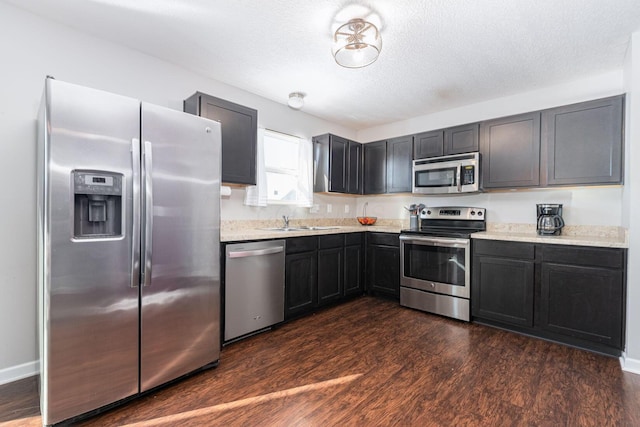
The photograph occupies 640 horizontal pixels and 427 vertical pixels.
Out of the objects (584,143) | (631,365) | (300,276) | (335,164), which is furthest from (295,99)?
(631,365)

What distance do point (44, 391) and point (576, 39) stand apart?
421cm

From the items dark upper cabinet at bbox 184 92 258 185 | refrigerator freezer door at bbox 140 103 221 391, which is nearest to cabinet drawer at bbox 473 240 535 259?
dark upper cabinet at bbox 184 92 258 185

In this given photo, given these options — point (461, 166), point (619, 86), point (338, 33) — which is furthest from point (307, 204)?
point (619, 86)

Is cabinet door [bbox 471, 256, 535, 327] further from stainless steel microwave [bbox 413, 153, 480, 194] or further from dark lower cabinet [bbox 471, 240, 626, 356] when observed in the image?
stainless steel microwave [bbox 413, 153, 480, 194]

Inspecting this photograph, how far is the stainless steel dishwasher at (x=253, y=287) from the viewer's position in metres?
2.55

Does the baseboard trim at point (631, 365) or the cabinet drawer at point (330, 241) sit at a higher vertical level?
the cabinet drawer at point (330, 241)

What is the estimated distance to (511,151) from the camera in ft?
10.5

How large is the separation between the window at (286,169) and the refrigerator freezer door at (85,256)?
179 cm

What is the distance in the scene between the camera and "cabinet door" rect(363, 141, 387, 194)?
4.30m

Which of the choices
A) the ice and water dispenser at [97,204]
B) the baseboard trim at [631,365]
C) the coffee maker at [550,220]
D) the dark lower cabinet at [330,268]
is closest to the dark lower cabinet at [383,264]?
the dark lower cabinet at [330,268]

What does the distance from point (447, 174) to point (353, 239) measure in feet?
4.54

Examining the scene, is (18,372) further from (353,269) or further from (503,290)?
(503,290)

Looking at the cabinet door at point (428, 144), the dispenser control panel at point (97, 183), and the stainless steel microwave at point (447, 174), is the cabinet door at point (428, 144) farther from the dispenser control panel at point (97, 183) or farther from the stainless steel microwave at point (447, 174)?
the dispenser control panel at point (97, 183)

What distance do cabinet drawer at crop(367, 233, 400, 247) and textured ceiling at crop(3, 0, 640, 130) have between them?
5.67 feet
